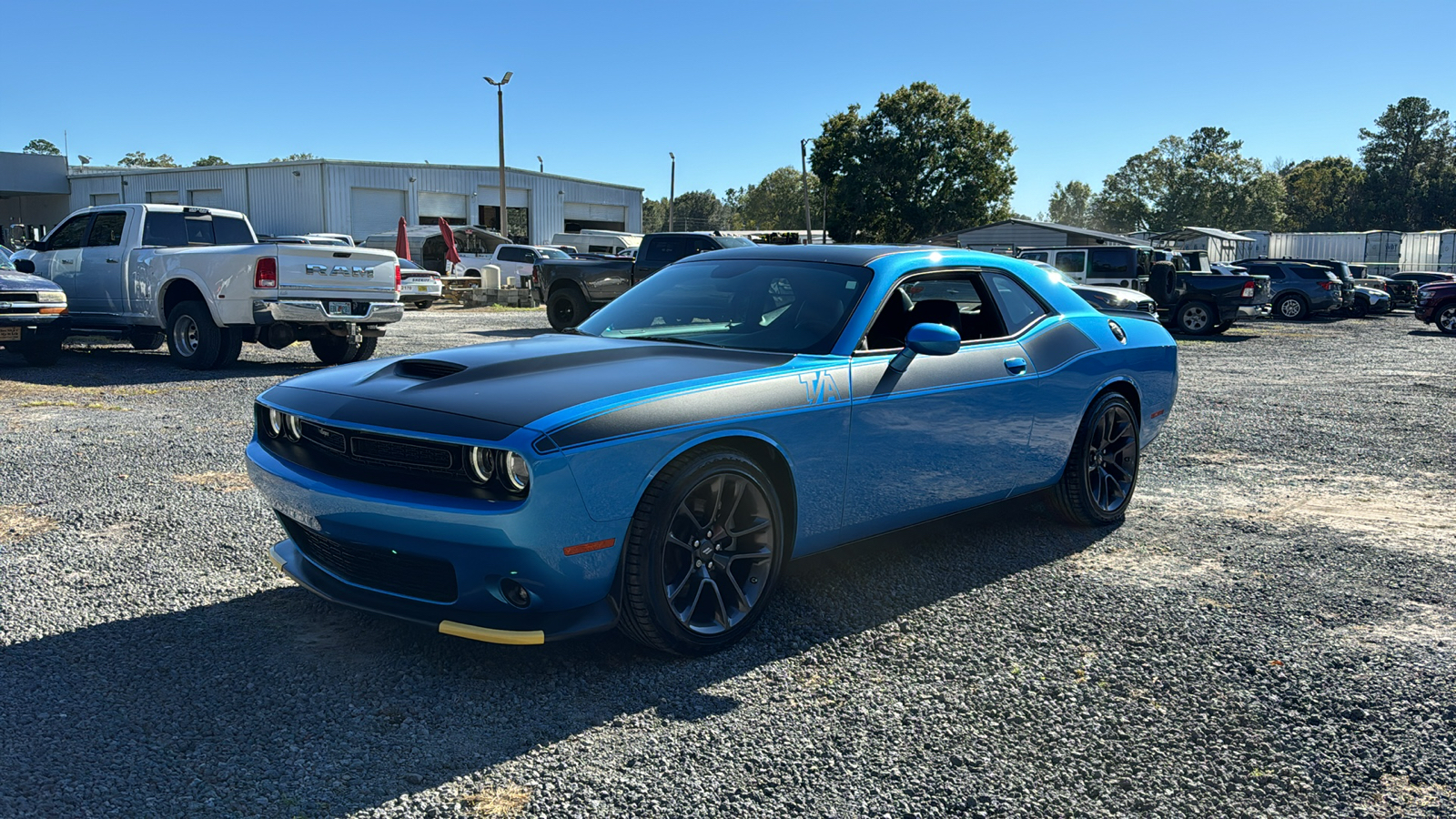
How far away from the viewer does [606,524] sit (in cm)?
317

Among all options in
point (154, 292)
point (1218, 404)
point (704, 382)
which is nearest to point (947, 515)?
point (704, 382)

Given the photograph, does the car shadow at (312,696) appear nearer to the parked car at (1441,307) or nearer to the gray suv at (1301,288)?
the parked car at (1441,307)

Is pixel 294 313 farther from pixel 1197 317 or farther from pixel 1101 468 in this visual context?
pixel 1197 317

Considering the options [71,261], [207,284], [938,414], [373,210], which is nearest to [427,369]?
[938,414]

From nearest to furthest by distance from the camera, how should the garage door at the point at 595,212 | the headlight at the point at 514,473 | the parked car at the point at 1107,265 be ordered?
the headlight at the point at 514,473
the parked car at the point at 1107,265
the garage door at the point at 595,212

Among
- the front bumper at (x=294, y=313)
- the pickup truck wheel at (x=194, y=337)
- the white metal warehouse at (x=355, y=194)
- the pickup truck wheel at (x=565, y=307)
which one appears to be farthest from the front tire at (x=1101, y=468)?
the white metal warehouse at (x=355, y=194)

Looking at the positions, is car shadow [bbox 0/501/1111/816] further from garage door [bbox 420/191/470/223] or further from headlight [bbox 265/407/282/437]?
garage door [bbox 420/191/470/223]

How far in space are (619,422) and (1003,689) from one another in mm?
1496

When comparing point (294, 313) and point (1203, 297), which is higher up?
point (1203, 297)

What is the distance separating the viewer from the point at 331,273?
1108cm

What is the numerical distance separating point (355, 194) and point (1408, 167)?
89.2m

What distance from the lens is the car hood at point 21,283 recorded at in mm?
11016

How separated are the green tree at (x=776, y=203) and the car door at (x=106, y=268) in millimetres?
86729

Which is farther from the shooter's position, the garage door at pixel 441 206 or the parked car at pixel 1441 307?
the garage door at pixel 441 206
